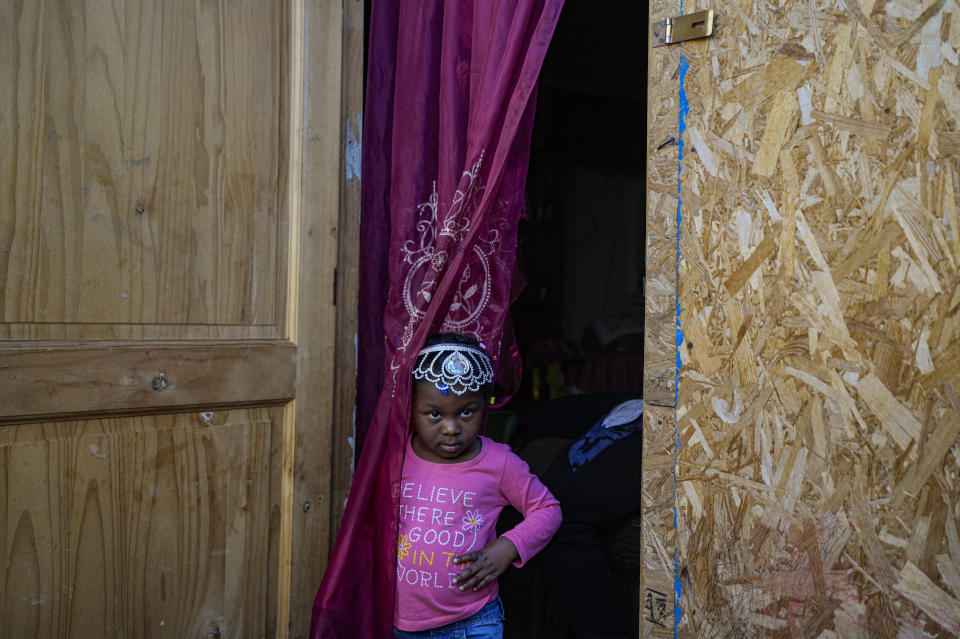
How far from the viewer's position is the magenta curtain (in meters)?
2.14

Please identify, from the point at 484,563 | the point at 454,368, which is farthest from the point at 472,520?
the point at 454,368

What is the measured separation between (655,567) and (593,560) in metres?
0.41

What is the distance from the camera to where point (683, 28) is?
1.80 metres

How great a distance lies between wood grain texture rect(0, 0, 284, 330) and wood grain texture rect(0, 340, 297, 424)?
0.07m

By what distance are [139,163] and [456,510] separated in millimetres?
1252

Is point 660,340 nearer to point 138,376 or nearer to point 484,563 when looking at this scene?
point 484,563

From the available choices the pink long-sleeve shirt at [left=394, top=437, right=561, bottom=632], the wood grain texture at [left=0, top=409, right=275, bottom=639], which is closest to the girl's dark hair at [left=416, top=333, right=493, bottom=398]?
the pink long-sleeve shirt at [left=394, top=437, right=561, bottom=632]

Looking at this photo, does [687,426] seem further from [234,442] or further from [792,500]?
[234,442]

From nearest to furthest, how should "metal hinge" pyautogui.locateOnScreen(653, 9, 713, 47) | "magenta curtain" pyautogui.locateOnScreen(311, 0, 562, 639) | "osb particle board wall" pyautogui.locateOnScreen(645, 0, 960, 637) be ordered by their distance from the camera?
"osb particle board wall" pyautogui.locateOnScreen(645, 0, 960, 637) < "metal hinge" pyautogui.locateOnScreen(653, 9, 713, 47) < "magenta curtain" pyautogui.locateOnScreen(311, 0, 562, 639)

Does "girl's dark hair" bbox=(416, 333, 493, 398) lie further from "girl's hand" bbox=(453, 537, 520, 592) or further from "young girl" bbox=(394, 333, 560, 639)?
"girl's hand" bbox=(453, 537, 520, 592)

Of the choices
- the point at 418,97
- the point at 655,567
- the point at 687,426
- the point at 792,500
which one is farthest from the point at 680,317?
the point at 418,97

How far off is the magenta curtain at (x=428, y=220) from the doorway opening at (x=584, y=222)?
1.01m

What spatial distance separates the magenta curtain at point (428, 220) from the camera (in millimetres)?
→ 2137

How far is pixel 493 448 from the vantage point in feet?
7.64
